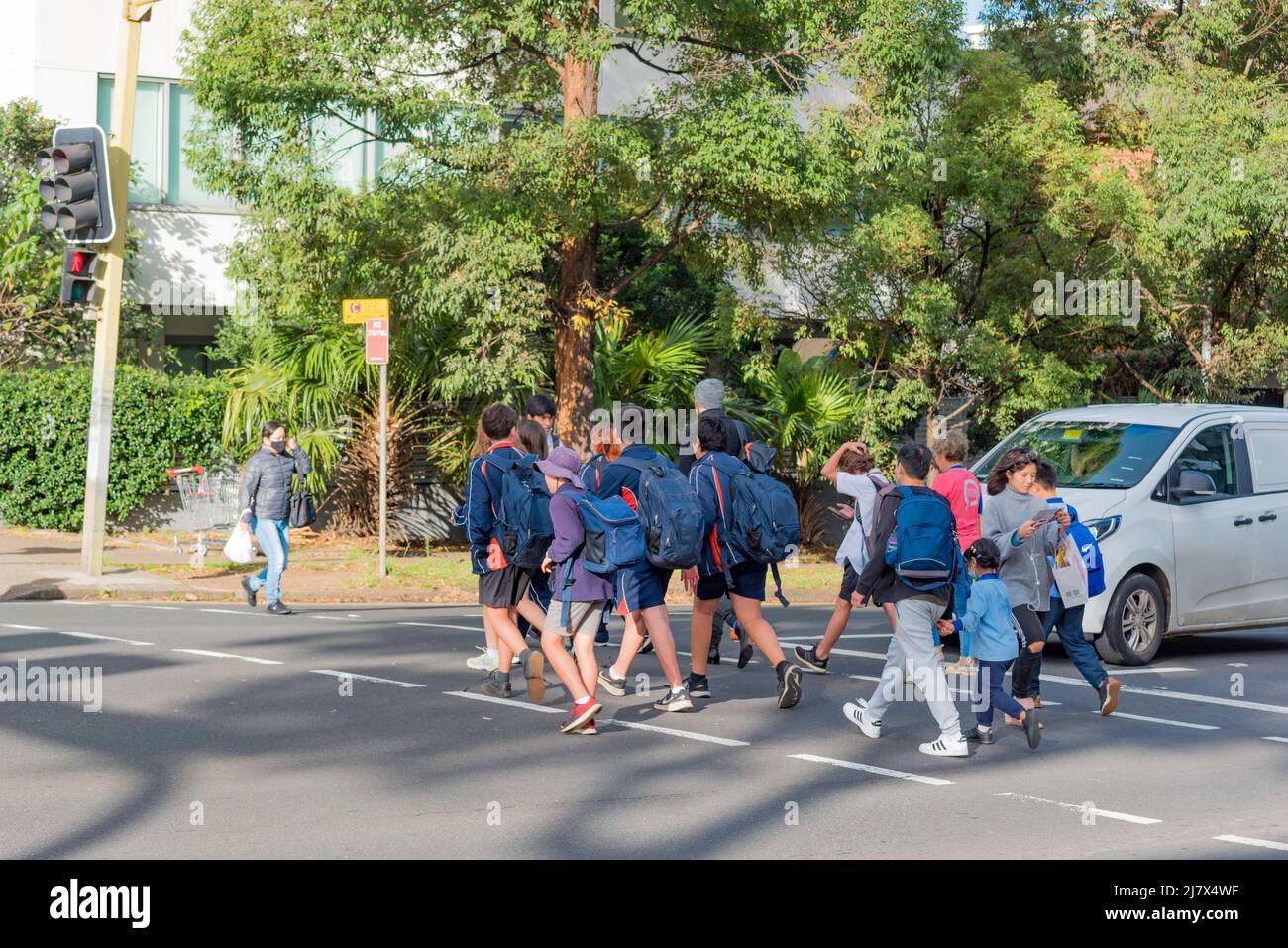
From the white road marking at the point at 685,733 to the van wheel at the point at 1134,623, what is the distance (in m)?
4.38

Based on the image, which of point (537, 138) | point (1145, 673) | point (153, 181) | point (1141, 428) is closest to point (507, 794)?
point (1145, 673)

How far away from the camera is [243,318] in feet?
77.2

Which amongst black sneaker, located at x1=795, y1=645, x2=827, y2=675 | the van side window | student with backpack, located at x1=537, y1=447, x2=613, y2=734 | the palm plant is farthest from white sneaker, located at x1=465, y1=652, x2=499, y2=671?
the palm plant

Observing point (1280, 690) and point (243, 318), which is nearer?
point (1280, 690)

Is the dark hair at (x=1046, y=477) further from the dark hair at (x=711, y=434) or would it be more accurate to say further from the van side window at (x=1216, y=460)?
the van side window at (x=1216, y=460)

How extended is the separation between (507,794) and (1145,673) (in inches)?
256

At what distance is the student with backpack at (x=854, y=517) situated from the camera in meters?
12.0

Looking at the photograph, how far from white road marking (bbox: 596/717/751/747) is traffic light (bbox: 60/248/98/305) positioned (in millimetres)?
9460

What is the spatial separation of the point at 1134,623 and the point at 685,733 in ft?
15.9

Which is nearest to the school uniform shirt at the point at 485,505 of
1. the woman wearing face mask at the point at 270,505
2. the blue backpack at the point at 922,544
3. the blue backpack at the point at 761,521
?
the blue backpack at the point at 761,521

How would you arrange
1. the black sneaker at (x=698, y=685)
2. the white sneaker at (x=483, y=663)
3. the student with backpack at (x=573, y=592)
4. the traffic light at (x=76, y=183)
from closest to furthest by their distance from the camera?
1. the student with backpack at (x=573, y=592)
2. the black sneaker at (x=698, y=685)
3. the white sneaker at (x=483, y=663)
4. the traffic light at (x=76, y=183)

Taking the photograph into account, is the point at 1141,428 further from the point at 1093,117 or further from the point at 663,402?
the point at 1093,117

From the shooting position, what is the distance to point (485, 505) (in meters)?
10.1

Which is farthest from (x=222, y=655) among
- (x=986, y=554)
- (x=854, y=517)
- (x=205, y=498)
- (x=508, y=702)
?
(x=205, y=498)
